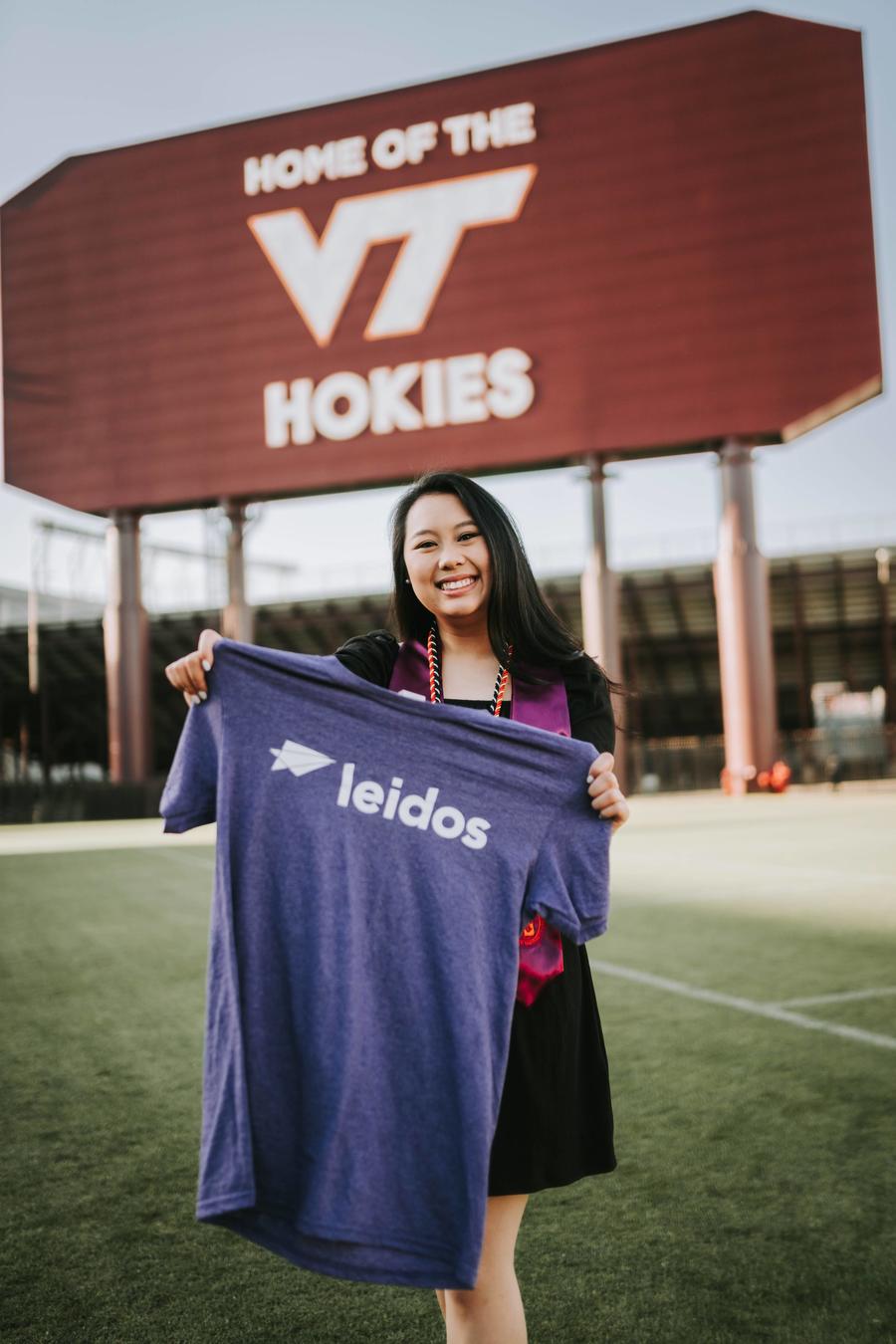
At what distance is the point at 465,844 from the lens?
1.83m

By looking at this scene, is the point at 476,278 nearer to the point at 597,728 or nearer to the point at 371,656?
the point at 371,656

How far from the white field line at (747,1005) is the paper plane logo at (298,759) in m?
2.25

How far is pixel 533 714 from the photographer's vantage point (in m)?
2.01

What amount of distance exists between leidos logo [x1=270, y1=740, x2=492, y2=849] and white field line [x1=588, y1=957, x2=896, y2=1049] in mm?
2158

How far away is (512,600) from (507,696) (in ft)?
0.63

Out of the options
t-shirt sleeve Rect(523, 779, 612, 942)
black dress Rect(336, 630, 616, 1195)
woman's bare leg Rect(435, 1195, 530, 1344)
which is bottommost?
woman's bare leg Rect(435, 1195, 530, 1344)

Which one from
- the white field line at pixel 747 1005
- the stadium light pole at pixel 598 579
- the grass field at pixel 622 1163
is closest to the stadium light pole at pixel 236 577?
the stadium light pole at pixel 598 579

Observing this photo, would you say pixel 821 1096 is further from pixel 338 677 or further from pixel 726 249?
pixel 726 249

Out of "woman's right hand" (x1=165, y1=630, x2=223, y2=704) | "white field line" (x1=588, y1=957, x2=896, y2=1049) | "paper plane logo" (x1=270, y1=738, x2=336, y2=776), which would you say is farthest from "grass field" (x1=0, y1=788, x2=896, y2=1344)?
"woman's right hand" (x1=165, y1=630, x2=223, y2=704)

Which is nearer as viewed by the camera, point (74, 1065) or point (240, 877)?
point (240, 877)

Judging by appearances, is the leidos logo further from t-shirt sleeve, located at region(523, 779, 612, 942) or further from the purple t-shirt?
t-shirt sleeve, located at region(523, 779, 612, 942)

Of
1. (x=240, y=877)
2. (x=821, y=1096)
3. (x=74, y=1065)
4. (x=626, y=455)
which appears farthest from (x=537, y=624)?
(x=626, y=455)

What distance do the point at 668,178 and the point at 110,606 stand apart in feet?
53.7

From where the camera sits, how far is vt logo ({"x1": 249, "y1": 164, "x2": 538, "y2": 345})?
921 inches
